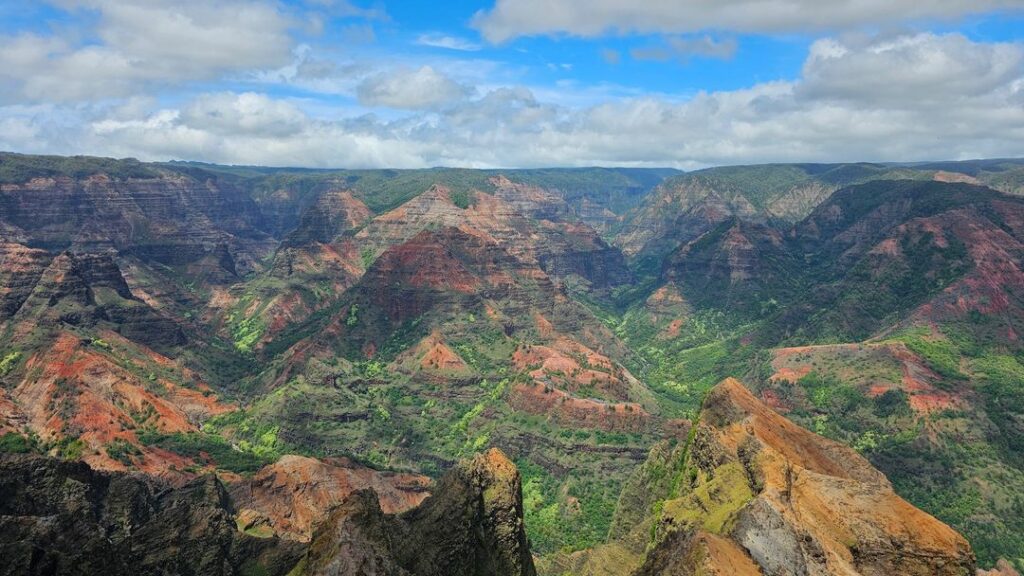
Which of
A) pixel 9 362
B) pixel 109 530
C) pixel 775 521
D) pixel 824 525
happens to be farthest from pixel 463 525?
pixel 9 362

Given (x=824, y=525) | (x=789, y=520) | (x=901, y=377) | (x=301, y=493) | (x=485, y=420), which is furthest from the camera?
(x=901, y=377)

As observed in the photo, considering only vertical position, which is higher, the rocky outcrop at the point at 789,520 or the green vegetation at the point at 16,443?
the rocky outcrop at the point at 789,520

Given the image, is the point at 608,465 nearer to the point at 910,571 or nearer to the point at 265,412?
the point at 265,412

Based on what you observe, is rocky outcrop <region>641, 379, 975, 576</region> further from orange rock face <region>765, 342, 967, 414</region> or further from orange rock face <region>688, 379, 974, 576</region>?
orange rock face <region>765, 342, 967, 414</region>

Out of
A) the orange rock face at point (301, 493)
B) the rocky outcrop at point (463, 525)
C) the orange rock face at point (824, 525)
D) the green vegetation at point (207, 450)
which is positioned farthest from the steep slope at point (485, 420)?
the rocky outcrop at point (463, 525)

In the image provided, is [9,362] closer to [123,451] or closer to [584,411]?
[123,451]

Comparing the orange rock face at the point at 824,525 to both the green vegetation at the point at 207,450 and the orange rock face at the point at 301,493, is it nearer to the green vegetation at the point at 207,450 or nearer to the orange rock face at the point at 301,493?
the orange rock face at the point at 301,493
